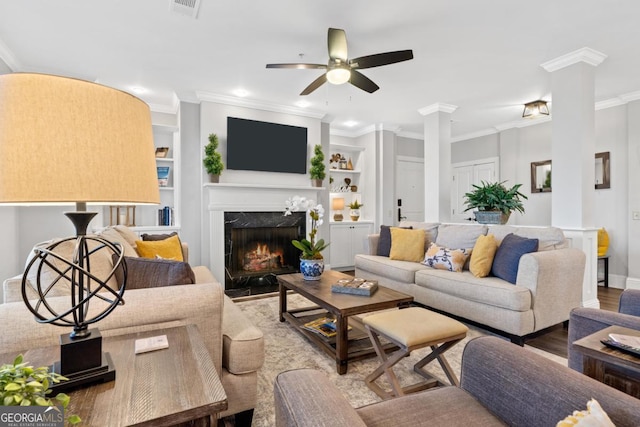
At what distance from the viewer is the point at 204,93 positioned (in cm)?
416

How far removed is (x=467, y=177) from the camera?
6.50 metres

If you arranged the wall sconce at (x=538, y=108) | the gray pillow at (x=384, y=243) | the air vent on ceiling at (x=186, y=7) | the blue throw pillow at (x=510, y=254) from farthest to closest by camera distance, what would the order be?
the wall sconce at (x=538, y=108) → the gray pillow at (x=384, y=243) → the blue throw pillow at (x=510, y=254) → the air vent on ceiling at (x=186, y=7)

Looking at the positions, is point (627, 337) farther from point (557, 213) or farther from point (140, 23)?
point (140, 23)

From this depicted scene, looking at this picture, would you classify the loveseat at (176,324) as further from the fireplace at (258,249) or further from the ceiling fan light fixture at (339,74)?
the fireplace at (258,249)

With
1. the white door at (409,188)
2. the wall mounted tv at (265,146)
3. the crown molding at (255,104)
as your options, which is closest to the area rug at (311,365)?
the wall mounted tv at (265,146)

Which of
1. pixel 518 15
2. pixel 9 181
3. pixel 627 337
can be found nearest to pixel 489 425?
pixel 627 337

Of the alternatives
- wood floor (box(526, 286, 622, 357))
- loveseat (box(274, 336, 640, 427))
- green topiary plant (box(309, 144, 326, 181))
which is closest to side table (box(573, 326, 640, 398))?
loveseat (box(274, 336, 640, 427))

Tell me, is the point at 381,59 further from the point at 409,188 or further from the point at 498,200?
the point at 409,188

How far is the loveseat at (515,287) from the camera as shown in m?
2.48

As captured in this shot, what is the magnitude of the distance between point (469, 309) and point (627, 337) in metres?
1.65

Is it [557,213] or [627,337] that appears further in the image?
[557,213]

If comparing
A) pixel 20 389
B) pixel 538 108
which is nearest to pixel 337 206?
pixel 538 108

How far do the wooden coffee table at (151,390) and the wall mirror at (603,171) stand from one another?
5591 millimetres

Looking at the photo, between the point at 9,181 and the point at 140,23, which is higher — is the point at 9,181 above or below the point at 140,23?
below
